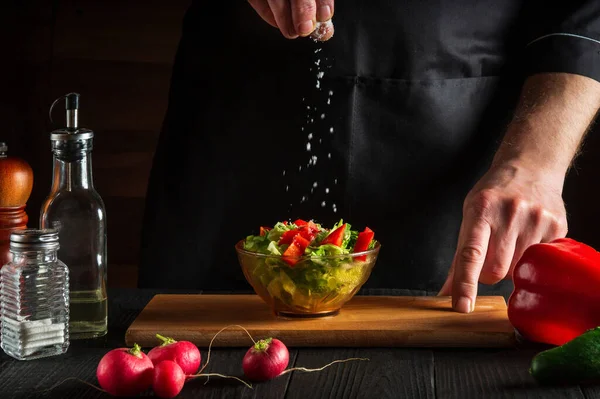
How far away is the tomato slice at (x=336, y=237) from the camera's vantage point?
140 centimetres

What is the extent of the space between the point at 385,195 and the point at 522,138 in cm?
33

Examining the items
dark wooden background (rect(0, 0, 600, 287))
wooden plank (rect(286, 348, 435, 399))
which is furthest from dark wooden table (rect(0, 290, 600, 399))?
dark wooden background (rect(0, 0, 600, 287))

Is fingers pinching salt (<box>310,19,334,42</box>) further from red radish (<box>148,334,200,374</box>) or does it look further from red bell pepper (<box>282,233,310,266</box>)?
red radish (<box>148,334,200,374</box>)

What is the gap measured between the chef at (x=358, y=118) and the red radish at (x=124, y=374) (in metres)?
0.85

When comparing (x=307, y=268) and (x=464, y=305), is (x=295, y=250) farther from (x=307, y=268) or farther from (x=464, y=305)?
(x=464, y=305)

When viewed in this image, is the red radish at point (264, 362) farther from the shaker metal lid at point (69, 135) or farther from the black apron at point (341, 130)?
the black apron at point (341, 130)

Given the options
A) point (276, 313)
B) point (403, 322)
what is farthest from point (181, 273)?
point (403, 322)

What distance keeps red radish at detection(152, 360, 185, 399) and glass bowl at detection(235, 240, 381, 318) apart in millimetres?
330

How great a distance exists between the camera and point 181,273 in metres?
1.94

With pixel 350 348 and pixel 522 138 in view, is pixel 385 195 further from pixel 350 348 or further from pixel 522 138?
pixel 350 348

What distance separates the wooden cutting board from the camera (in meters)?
1.31

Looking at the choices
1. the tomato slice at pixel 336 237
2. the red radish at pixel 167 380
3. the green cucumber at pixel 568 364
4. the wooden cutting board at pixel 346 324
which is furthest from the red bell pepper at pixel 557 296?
the red radish at pixel 167 380

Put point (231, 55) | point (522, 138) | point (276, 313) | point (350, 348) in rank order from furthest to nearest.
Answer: point (231, 55) → point (522, 138) → point (276, 313) → point (350, 348)

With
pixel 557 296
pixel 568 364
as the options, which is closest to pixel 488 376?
pixel 568 364
